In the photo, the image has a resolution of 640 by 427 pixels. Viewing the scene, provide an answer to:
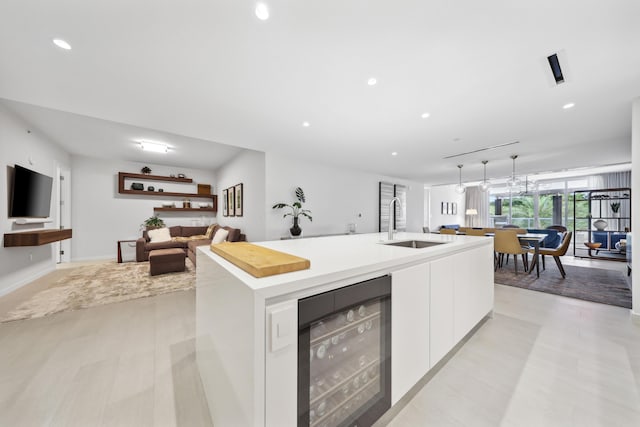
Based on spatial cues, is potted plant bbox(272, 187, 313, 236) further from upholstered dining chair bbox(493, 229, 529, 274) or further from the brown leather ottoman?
upholstered dining chair bbox(493, 229, 529, 274)

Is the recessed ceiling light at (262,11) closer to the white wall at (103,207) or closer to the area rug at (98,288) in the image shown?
the area rug at (98,288)

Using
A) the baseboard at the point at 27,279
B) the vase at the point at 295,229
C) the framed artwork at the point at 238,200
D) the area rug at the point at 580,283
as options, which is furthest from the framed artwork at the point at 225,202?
the area rug at the point at 580,283

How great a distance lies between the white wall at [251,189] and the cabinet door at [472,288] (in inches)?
143

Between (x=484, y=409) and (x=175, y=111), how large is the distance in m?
3.89

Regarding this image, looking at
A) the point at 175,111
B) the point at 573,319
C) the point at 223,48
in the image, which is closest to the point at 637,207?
the point at 573,319

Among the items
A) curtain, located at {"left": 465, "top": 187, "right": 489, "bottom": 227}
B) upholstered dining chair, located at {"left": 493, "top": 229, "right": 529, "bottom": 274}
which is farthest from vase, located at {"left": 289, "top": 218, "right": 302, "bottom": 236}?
curtain, located at {"left": 465, "top": 187, "right": 489, "bottom": 227}

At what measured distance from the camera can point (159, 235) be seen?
5629 millimetres

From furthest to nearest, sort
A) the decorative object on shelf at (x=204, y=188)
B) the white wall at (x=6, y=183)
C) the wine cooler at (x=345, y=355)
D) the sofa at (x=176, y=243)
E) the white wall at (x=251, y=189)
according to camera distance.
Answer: the decorative object on shelf at (x=204, y=188)
the sofa at (x=176, y=243)
the white wall at (x=251, y=189)
the white wall at (x=6, y=183)
the wine cooler at (x=345, y=355)

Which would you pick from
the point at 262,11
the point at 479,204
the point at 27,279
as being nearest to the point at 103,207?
the point at 27,279

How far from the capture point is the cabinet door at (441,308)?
148 centimetres

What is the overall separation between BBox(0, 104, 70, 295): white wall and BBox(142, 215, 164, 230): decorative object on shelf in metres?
1.76

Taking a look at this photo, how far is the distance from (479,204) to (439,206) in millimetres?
1950

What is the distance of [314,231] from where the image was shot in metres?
5.61

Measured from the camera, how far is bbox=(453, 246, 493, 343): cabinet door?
1.76m
